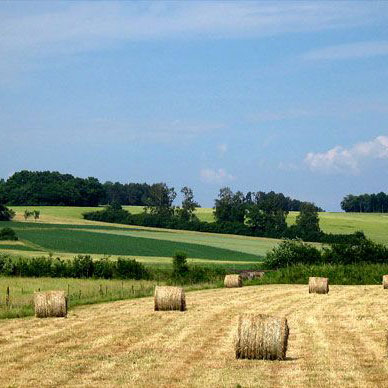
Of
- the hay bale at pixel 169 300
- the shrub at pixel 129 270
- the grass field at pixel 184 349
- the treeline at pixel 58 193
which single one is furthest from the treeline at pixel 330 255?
the treeline at pixel 58 193

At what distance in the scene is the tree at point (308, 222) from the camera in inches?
4500

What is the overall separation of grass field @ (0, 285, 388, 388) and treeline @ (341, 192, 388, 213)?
15235 centimetres

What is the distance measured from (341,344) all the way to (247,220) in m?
109

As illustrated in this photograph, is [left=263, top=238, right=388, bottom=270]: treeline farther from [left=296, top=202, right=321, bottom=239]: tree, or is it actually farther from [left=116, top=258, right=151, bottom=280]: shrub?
[left=296, top=202, right=321, bottom=239]: tree

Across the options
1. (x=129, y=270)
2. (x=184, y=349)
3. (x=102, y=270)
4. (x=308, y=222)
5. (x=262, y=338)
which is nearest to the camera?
(x=262, y=338)

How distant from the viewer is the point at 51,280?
190 feet

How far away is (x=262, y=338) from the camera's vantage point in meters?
19.8

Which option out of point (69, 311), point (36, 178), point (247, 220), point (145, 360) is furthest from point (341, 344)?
point (36, 178)

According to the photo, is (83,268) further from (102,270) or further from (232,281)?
(232,281)

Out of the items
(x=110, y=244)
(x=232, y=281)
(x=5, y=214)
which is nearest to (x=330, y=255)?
(x=232, y=281)

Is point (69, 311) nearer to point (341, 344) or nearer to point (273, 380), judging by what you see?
point (341, 344)

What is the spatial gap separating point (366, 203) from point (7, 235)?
106 metres

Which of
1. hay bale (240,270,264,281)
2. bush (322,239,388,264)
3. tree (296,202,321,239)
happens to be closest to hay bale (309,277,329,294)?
hay bale (240,270,264,281)

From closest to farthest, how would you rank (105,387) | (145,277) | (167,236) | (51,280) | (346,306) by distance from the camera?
(105,387) → (346,306) → (51,280) → (145,277) → (167,236)
